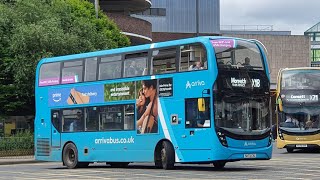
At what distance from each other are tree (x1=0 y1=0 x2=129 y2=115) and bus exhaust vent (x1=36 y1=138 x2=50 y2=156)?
11.3 meters

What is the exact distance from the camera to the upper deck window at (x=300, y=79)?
117 feet

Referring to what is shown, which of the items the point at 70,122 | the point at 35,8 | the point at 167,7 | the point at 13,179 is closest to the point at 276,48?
the point at 167,7

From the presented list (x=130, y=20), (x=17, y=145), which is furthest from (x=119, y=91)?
(x=130, y=20)

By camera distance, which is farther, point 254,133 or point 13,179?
point 254,133

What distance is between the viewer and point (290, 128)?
37156mm

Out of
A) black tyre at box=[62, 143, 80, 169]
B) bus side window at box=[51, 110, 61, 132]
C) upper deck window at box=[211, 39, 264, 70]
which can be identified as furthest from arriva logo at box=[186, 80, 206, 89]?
bus side window at box=[51, 110, 61, 132]

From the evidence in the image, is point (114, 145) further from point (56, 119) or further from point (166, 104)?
point (56, 119)

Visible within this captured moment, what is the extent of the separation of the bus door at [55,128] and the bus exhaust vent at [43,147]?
12.6 inches

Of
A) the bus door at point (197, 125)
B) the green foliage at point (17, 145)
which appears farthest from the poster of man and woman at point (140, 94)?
the green foliage at point (17, 145)

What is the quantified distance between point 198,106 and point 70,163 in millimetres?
6962

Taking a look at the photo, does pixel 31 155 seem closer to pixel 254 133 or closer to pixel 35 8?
pixel 35 8

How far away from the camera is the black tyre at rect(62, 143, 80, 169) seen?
26.8m

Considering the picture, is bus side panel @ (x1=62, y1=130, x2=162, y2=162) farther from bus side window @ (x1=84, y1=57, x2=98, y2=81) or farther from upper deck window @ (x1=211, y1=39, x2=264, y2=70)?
upper deck window @ (x1=211, y1=39, x2=264, y2=70)

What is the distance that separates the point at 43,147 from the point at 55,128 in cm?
102
